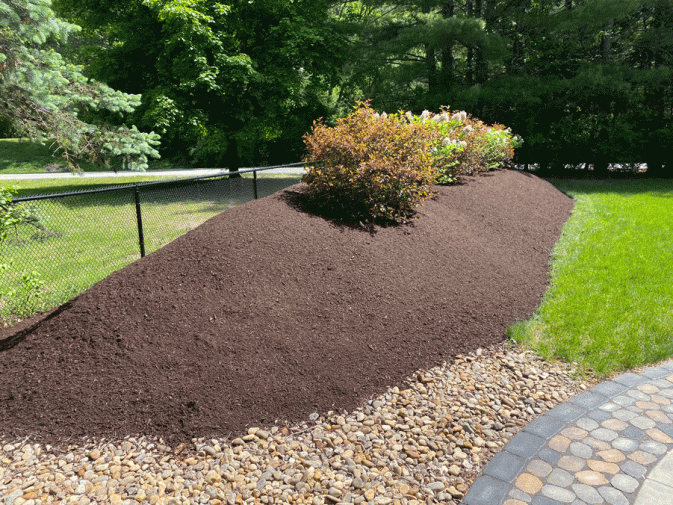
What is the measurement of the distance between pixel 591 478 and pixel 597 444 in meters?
0.34

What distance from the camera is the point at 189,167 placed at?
1031 inches

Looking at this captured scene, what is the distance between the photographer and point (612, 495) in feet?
7.62

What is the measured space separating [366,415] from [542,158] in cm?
1510

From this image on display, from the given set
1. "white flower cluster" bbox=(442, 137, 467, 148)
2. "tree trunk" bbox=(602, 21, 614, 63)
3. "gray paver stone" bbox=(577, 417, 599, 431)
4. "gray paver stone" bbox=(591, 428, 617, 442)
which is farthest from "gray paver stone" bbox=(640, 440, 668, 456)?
"tree trunk" bbox=(602, 21, 614, 63)

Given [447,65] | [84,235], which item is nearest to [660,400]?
[84,235]

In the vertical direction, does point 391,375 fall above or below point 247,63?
below

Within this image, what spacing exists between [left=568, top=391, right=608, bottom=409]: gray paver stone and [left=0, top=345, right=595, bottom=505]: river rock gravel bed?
8 cm

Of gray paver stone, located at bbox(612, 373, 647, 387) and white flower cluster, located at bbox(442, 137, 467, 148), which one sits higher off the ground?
white flower cluster, located at bbox(442, 137, 467, 148)

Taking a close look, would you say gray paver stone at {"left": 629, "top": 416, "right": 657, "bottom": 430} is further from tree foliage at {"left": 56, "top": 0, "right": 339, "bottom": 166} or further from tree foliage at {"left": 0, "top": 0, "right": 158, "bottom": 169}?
tree foliage at {"left": 56, "top": 0, "right": 339, "bottom": 166}

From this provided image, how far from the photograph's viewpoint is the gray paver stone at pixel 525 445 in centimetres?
266

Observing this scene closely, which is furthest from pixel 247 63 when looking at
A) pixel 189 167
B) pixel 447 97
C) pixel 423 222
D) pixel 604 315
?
pixel 189 167

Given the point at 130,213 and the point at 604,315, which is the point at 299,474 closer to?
the point at 604,315

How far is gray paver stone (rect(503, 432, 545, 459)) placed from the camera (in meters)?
2.66

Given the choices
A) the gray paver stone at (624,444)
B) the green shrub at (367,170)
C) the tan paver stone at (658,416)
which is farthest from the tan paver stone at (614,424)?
the green shrub at (367,170)
